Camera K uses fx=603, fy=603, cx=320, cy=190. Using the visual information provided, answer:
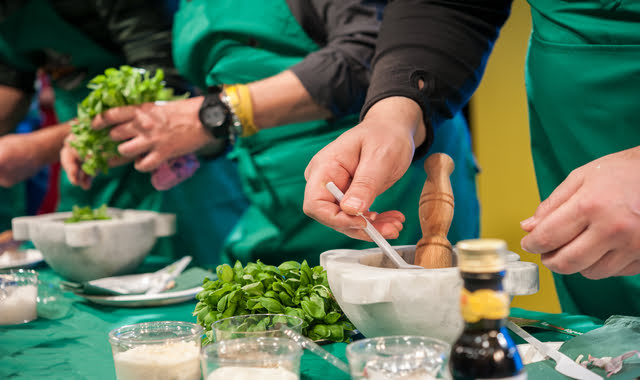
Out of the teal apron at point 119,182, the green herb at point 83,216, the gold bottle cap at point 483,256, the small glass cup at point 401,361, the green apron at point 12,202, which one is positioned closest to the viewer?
the gold bottle cap at point 483,256

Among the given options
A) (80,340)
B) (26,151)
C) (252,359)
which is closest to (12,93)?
(26,151)

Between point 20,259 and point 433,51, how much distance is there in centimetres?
148

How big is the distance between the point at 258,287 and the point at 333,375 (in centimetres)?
19

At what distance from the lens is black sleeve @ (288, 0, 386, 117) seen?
61.2 inches

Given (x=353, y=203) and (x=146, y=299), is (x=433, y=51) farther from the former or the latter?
(x=146, y=299)

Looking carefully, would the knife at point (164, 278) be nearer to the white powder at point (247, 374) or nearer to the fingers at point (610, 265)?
the white powder at point (247, 374)

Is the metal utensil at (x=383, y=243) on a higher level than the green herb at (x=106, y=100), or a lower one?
lower

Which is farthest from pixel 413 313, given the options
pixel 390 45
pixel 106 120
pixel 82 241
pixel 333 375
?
pixel 106 120

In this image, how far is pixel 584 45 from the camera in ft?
3.76

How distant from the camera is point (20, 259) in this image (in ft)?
6.35

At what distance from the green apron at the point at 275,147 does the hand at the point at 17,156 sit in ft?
2.40

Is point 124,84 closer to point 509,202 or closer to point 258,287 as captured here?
point 258,287

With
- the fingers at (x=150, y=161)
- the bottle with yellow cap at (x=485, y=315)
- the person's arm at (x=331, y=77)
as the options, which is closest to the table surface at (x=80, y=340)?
the bottle with yellow cap at (x=485, y=315)

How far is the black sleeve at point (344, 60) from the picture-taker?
1.56m
